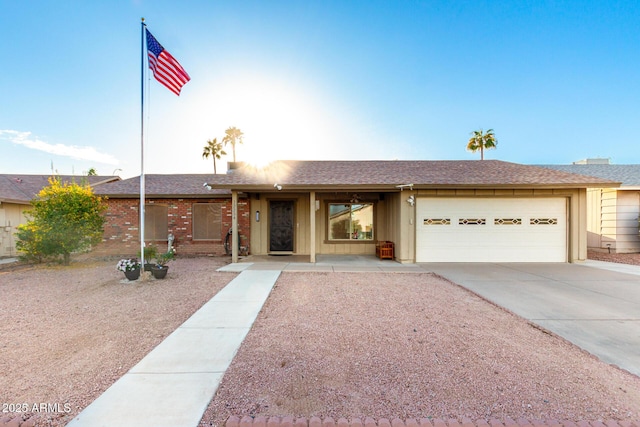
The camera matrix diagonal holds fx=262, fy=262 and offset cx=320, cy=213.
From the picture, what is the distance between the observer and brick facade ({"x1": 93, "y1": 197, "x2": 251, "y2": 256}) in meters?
11.0

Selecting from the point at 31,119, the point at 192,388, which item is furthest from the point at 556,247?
the point at 31,119

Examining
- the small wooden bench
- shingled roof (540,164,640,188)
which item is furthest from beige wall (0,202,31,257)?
shingled roof (540,164,640,188)

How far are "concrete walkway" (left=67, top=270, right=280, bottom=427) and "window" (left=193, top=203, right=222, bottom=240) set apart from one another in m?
7.13

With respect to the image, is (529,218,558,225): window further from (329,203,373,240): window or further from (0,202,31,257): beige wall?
(0,202,31,257): beige wall

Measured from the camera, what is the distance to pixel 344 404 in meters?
2.18

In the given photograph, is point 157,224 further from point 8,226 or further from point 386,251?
point 386,251

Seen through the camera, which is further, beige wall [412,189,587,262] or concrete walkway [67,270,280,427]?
beige wall [412,189,587,262]

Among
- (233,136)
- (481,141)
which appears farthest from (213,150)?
(481,141)

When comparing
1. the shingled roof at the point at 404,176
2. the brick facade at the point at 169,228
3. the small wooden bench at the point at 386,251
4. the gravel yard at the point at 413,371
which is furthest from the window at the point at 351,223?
the gravel yard at the point at 413,371

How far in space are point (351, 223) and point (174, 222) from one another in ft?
24.5

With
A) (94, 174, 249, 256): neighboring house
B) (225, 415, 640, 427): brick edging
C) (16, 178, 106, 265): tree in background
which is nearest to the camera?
(225, 415, 640, 427): brick edging

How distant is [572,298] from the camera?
5227 mm

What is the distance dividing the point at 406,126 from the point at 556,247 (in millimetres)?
8525

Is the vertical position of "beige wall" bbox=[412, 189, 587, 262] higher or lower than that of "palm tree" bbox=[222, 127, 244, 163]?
lower
